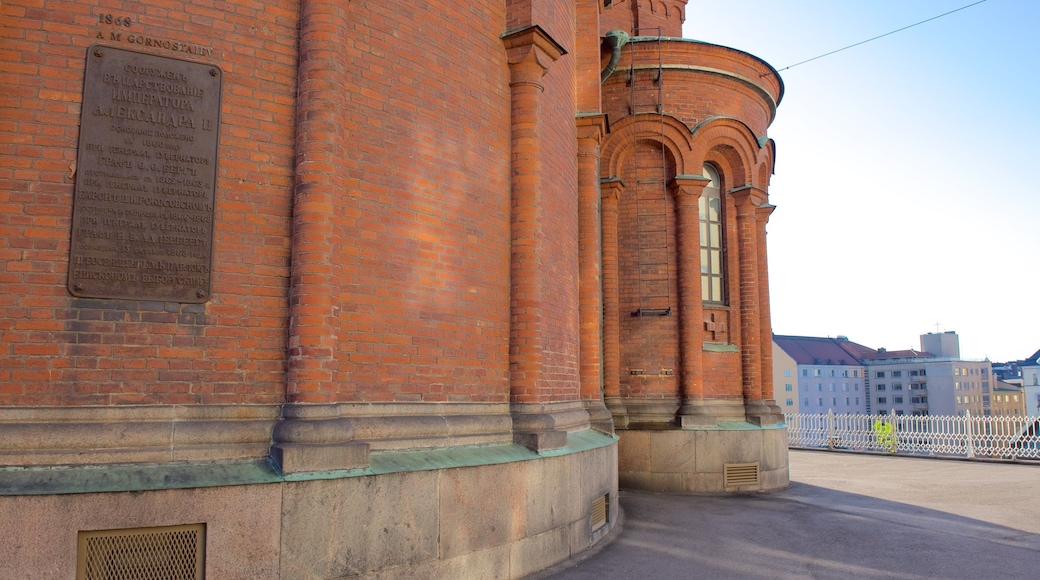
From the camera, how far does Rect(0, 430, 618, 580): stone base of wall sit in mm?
4465

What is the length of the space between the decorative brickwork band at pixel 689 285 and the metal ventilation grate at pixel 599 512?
14.2 feet

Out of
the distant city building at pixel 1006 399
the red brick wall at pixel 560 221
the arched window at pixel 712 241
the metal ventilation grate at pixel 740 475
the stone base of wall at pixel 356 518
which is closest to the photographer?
the stone base of wall at pixel 356 518

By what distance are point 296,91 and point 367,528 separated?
3.44 metres

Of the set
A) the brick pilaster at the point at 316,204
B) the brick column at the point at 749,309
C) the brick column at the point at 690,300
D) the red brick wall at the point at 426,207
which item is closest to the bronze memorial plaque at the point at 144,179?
the brick pilaster at the point at 316,204

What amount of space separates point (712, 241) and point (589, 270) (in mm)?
4672

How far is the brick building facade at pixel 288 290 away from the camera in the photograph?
4.87 meters

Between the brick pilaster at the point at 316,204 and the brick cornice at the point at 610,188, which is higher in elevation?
the brick cornice at the point at 610,188

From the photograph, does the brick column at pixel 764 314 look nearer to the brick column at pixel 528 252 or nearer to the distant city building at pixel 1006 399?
the brick column at pixel 528 252

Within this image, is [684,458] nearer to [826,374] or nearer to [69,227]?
[69,227]

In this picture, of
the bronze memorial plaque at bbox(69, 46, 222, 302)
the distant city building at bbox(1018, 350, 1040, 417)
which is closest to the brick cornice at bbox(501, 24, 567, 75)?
the bronze memorial plaque at bbox(69, 46, 222, 302)

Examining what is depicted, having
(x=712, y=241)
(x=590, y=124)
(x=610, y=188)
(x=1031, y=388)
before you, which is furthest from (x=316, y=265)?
(x=1031, y=388)

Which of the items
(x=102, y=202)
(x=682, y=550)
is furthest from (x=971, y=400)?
(x=102, y=202)

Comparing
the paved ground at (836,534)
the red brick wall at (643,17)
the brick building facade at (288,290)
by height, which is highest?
the red brick wall at (643,17)

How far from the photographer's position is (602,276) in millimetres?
12836
